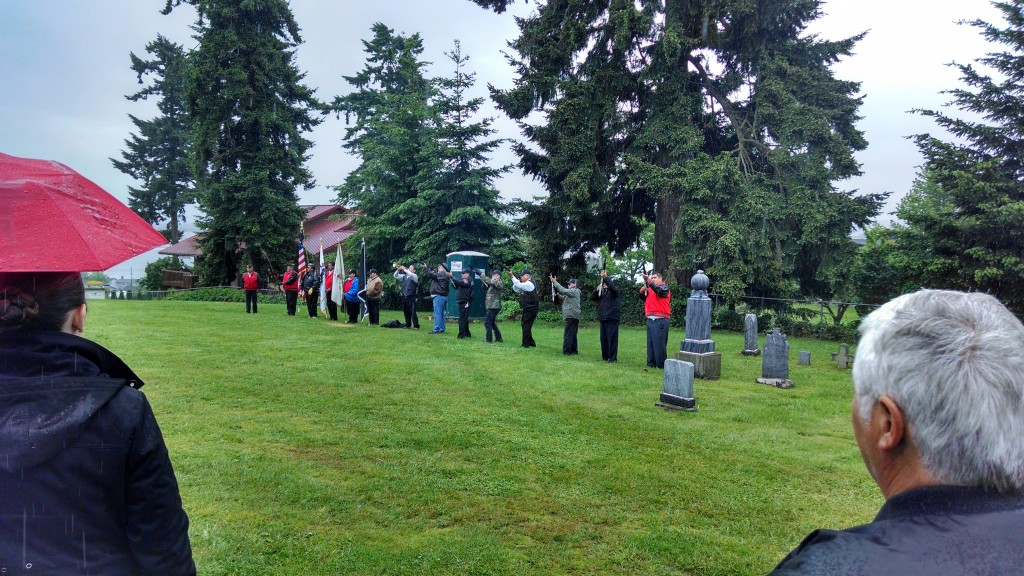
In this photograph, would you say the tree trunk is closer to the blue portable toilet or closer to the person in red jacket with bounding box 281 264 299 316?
the blue portable toilet

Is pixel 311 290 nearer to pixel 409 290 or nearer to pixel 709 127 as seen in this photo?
pixel 409 290

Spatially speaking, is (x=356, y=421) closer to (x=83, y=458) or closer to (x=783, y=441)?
(x=783, y=441)

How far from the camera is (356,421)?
25.0 ft

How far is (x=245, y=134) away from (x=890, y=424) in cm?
3821

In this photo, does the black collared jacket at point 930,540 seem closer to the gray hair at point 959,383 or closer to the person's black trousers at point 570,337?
the gray hair at point 959,383

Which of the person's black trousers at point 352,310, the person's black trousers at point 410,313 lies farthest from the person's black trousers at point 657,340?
the person's black trousers at point 352,310

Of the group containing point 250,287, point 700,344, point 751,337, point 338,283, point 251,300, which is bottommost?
point 751,337

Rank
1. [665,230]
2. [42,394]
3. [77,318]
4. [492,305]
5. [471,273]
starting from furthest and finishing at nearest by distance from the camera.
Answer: [665,230], [471,273], [492,305], [77,318], [42,394]

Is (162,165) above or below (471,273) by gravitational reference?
above

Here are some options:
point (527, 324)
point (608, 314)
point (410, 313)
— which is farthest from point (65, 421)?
point (410, 313)

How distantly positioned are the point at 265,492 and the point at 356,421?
7.71ft

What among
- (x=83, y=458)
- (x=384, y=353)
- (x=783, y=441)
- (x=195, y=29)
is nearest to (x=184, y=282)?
(x=195, y=29)

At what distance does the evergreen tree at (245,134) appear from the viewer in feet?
107

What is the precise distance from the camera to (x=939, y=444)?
1.31m
